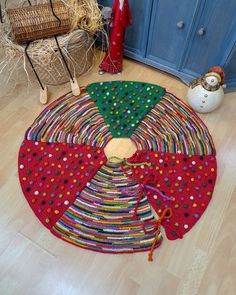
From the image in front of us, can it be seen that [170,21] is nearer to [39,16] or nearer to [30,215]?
[39,16]

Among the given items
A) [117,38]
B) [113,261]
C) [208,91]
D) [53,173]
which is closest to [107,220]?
[113,261]

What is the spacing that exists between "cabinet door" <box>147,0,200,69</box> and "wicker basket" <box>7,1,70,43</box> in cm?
50

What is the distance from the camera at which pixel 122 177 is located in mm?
1165

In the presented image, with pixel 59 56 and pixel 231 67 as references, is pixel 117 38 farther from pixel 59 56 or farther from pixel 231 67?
pixel 231 67

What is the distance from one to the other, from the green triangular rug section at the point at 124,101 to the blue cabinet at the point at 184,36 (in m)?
0.20

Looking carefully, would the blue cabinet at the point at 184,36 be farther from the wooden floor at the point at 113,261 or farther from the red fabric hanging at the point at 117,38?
the wooden floor at the point at 113,261

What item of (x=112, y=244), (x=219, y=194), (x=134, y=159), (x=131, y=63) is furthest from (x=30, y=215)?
(x=131, y=63)

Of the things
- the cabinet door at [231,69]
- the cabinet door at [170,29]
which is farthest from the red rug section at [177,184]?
the cabinet door at [170,29]

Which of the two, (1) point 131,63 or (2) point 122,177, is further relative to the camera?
(1) point 131,63

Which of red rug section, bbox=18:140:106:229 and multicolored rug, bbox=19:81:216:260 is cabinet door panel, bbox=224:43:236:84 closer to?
multicolored rug, bbox=19:81:216:260

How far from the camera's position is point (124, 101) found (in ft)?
4.68

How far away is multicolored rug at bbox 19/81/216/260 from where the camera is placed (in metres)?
1.04

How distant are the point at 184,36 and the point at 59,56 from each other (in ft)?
2.27

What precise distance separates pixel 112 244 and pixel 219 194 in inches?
21.1
